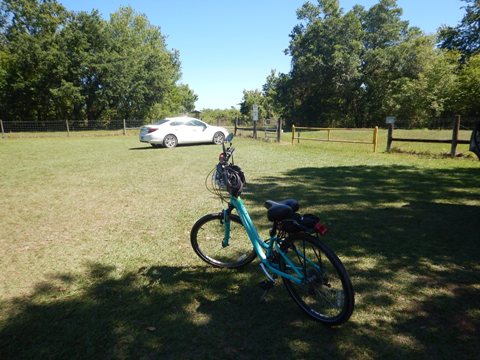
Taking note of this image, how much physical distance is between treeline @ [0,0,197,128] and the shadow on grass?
1260 inches

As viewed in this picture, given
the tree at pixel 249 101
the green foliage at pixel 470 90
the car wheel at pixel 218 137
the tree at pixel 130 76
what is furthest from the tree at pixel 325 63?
the tree at pixel 249 101

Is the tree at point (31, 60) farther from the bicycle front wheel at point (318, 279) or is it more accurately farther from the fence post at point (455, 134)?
the bicycle front wheel at point (318, 279)

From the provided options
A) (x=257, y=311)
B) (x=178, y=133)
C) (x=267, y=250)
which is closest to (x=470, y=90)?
(x=178, y=133)

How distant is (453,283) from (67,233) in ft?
16.0

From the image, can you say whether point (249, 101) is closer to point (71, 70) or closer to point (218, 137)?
point (71, 70)

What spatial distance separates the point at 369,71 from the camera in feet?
125

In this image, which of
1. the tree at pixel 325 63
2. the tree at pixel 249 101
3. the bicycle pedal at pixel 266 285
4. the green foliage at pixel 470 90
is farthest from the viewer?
the tree at pixel 249 101

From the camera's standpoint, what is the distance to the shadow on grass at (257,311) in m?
2.38

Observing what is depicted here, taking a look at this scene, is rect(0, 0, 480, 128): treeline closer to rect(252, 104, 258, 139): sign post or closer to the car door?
A: rect(252, 104, 258, 139): sign post

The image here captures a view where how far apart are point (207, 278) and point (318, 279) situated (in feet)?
4.25

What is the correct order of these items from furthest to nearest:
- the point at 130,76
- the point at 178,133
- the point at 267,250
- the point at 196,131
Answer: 1. the point at 130,76
2. the point at 196,131
3. the point at 178,133
4. the point at 267,250

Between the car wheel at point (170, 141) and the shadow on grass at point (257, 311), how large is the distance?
12.2 m

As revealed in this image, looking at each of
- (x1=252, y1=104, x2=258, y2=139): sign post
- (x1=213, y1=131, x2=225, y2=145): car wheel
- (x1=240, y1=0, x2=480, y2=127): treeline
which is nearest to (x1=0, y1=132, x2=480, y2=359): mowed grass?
(x1=213, y1=131, x2=225, y2=145): car wheel

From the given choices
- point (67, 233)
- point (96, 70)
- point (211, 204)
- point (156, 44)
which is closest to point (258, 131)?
point (211, 204)
